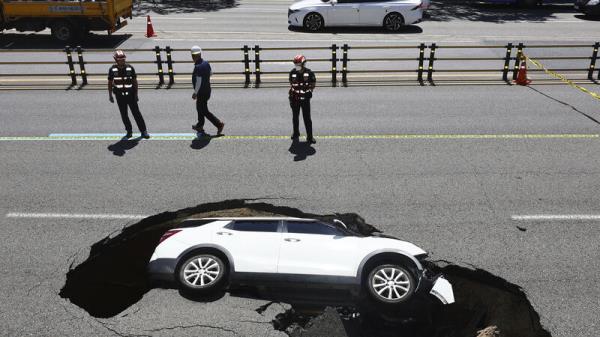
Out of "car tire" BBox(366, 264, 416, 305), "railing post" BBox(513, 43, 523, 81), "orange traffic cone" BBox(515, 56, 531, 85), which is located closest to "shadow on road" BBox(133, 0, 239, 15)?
"railing post" BBox(513, 43, 523, 81)

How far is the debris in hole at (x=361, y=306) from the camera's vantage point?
570 cm

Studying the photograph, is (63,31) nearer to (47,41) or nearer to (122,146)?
(47,41)

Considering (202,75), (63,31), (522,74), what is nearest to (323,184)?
(202,75)

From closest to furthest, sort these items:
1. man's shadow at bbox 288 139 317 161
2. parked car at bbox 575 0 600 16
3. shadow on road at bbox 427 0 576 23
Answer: man's shadow at bbox 288 139 317 161
parked car at bbox 575 0 600 16
shadow on road at bbox 427 0 576 23

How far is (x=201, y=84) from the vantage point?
11211mm

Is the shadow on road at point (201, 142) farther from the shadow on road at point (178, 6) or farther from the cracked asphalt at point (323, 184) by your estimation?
the shadow on road at point (178, 6)

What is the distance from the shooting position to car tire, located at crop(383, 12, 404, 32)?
2253cm

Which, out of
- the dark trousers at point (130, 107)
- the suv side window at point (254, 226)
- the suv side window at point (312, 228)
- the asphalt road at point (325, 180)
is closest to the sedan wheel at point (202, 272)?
the asphalt road at point (325, 180)

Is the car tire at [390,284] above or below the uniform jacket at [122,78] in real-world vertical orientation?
below

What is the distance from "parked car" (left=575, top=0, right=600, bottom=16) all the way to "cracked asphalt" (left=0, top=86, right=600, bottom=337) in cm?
1404

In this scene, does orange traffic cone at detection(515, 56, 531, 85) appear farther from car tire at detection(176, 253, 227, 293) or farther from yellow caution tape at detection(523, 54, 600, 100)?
car tire at detection(176, 253, 227, 293)

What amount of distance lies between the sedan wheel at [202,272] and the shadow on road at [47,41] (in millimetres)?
16274

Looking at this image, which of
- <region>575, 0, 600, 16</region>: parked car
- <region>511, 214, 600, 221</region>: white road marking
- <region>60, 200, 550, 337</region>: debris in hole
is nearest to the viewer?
<region>60, 200, 550, 337</region>: debris in hole

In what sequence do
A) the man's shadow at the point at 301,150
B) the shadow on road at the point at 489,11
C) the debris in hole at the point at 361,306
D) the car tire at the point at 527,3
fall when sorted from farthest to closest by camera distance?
the car tire at the point at 527,3
the shadow on road at the point at 489,11
the man's shadow at the point at 301,150
the debris in hole at the point at 361,306
